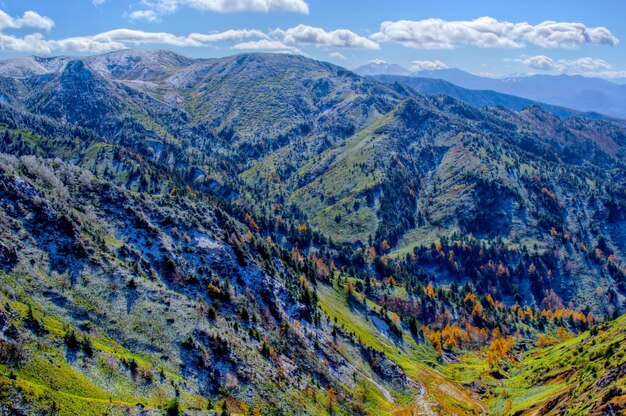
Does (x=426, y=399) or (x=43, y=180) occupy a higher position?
(x=43, y=180)

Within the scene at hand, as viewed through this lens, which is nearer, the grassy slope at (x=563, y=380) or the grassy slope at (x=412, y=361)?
the grassy slope at (x=563, y=380)

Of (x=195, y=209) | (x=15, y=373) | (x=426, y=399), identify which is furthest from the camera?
(x=195, y=209)

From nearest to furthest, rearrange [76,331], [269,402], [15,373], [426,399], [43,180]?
[15,373], [76,331], [269,402], [43,180], [426,399]

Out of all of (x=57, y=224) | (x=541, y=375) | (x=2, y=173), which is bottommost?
(x=541, y=375)

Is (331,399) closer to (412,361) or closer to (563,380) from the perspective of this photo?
(563,380)

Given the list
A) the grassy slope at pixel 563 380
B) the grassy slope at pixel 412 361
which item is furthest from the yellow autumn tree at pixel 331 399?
the grassy slope at pixel 563 380

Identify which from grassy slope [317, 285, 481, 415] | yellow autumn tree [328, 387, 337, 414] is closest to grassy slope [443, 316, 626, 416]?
grassy slope [317, 285, 481, 415]

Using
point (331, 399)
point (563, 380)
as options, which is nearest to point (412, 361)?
point (563, 380)

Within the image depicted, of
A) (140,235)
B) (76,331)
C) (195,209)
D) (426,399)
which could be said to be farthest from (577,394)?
(195,209)

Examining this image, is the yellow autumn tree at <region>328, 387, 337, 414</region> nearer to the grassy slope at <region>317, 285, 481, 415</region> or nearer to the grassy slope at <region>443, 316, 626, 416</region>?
→ the grassy slope at <region>317, 285, 481, 415</region>

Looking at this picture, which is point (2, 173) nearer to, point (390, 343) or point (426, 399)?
point (426, 399)

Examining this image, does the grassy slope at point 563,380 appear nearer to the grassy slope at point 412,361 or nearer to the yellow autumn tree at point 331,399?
the grassy slope at point 412,361
